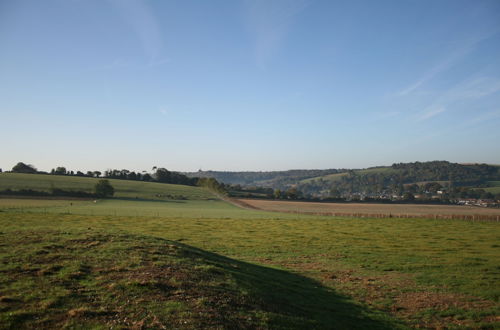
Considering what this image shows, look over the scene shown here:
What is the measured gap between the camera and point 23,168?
16300cm

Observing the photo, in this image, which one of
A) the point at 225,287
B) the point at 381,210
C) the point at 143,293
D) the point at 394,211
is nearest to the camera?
the point at 143,293

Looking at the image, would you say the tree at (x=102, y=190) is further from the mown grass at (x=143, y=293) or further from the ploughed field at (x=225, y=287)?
the mown grass at (x=143, y=293)

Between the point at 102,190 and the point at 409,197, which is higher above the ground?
the point at 102,190

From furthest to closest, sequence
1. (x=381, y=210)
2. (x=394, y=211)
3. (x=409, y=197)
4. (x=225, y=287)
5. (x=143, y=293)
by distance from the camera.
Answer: (x=409, y=197), (x=381, y=210), (x=394, y=211), (x=225, y=287), (x=143, y=293)

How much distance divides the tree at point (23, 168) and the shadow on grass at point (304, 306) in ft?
592

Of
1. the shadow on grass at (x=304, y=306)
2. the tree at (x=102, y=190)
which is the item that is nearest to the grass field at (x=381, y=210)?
the tree at (x=102, y=190)

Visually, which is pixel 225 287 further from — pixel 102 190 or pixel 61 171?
pixel 61 171

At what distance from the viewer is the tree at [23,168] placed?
158750 mm

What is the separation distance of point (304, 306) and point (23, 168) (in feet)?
625

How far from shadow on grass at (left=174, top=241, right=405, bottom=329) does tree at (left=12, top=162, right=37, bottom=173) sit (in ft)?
592

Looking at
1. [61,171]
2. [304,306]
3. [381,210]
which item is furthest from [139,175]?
[304,306]

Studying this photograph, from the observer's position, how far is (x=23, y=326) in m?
9.03

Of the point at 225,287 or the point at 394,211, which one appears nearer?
the point at 225,287

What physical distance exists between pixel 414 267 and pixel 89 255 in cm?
2254
